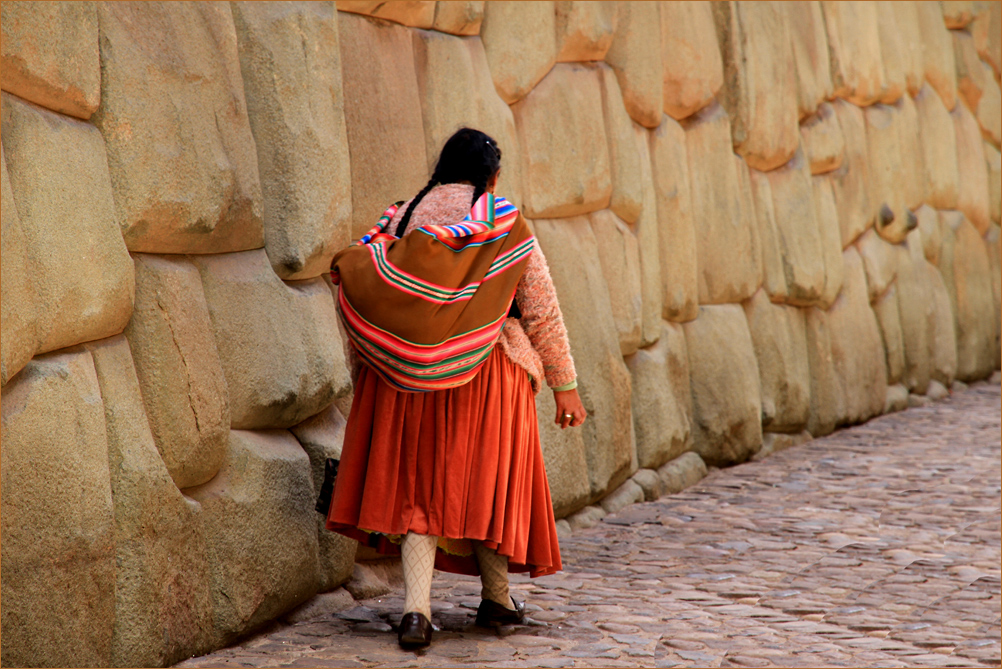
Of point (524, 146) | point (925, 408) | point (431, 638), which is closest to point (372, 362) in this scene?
point (431, 638)

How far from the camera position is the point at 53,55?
96.3 inches

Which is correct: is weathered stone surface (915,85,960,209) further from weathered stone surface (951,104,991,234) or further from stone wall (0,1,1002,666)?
stone wall (0,1,1002,666)

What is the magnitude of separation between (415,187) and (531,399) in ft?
3.61

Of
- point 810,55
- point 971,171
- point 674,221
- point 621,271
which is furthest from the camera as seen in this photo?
point 971,171

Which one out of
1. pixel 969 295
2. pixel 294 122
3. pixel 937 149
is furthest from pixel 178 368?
pixel 969 295

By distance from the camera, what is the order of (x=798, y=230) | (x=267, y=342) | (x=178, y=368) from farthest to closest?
(x=798, y=230) → (x=267, y=342) → (x=178, y=368)

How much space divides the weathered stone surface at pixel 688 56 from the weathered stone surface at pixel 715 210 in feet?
0.46

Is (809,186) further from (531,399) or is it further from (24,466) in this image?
(24,466)

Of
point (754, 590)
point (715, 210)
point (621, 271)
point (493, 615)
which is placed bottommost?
point (754, 590)

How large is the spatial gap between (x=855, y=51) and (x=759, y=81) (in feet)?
5.85

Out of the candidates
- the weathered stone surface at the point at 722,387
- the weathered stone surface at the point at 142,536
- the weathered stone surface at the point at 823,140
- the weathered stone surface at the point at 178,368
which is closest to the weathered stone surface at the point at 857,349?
the weathered stone surface at the point at 823,140

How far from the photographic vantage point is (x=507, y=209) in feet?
10.0

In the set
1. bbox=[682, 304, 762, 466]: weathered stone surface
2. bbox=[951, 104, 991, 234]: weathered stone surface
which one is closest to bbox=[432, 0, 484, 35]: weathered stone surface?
bbox=[682, 304, 762, 466]: weathered stone surface

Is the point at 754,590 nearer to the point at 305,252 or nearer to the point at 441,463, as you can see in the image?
the point at 441,463
